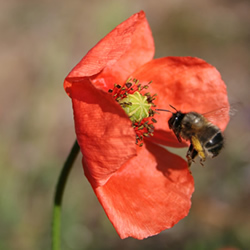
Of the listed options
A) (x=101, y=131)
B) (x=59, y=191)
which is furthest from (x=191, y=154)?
(x=59, y=191)

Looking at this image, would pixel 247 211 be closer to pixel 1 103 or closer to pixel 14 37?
pixel 1 103

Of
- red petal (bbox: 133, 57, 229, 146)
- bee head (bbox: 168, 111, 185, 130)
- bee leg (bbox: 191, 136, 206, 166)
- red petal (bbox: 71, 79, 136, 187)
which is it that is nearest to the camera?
red petal (bbox: 71, 79, 136, 187)

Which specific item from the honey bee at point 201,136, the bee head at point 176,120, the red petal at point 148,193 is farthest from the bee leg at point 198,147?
the red petal at point 148,193

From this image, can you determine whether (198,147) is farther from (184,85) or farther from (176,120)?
(184,85)

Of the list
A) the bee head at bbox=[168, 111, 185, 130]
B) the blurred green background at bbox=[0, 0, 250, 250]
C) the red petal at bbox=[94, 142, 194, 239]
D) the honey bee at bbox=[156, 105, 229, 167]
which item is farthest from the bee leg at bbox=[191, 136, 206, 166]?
the blurred green background at bbox=[0, 0, 250, 250]

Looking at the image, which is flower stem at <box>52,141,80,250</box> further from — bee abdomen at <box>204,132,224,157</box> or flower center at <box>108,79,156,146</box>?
bee abdomen at <box>204,132,224,157</box>
